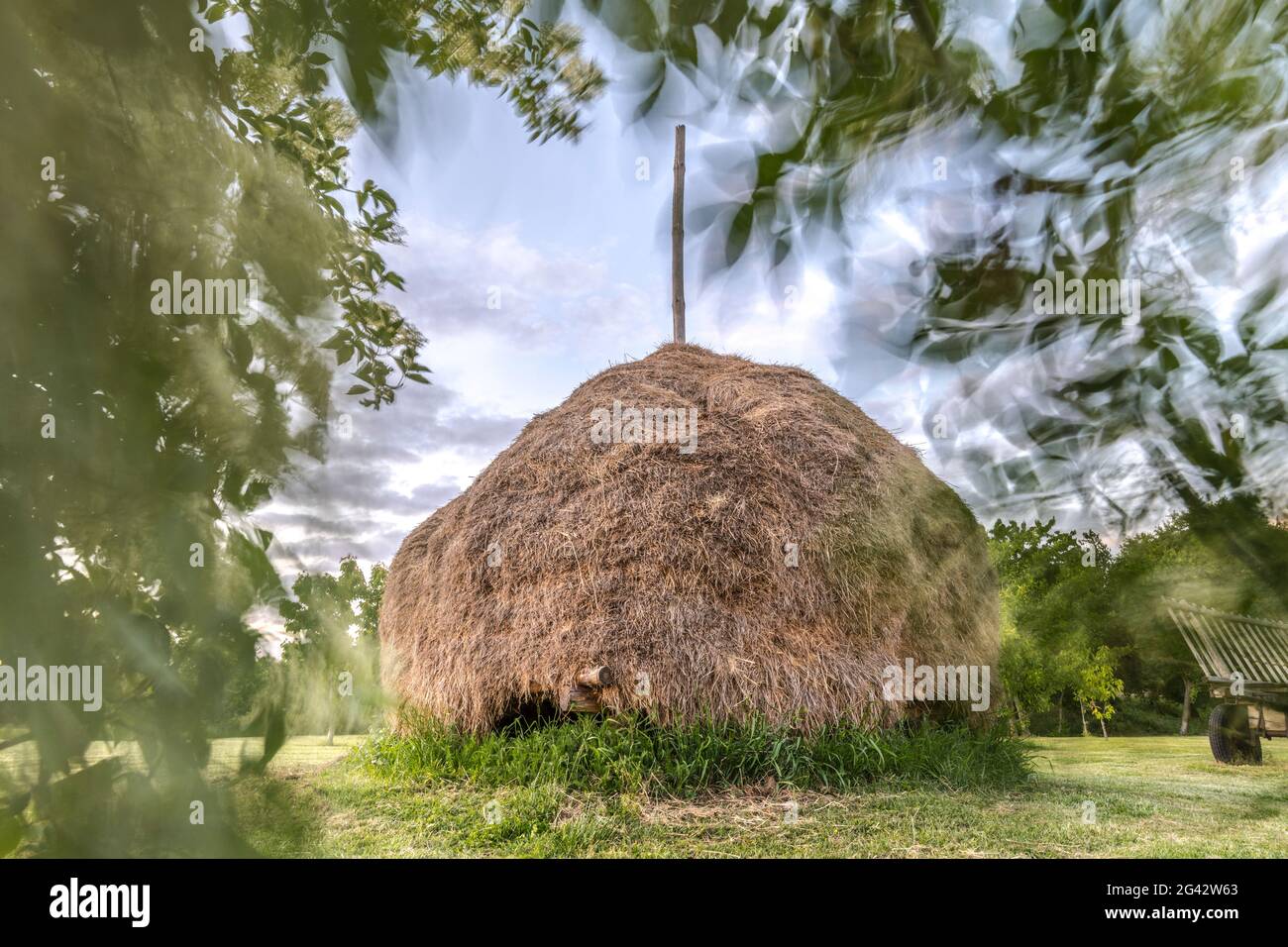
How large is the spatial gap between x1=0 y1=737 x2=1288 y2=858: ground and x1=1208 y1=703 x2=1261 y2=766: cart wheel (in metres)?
0.02

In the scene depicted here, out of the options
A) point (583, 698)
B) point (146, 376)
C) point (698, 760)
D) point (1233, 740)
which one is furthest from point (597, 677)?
point (146, 376)

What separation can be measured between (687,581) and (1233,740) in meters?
3.13

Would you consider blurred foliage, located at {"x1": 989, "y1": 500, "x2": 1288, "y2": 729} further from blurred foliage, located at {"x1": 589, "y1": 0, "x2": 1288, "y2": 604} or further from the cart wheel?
the cart wheel

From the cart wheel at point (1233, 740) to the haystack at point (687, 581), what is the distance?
84.2 inches

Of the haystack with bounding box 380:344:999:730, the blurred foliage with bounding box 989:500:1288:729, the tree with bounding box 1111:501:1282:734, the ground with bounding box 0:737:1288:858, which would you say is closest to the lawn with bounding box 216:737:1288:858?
the ground with bounding box 0:737:1288:858

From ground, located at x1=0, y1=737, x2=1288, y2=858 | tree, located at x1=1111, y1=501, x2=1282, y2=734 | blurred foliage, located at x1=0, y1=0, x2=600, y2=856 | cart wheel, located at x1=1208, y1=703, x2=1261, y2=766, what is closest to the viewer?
blurred foliage, located at x1=0, y1=0, x2=600, y2=856

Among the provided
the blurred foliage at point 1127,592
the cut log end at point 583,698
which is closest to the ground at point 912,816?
the blurred foliage at point 1127,592

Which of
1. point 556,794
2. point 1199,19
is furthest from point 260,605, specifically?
point 556,794

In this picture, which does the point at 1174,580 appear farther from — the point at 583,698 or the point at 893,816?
the point at 583,698

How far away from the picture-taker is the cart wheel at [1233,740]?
2.94 ft

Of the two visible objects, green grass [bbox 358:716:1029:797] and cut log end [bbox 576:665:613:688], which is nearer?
green grass [bbox 358:716:1029:797]

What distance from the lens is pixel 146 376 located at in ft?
0.90

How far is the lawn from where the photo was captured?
1.28 metres

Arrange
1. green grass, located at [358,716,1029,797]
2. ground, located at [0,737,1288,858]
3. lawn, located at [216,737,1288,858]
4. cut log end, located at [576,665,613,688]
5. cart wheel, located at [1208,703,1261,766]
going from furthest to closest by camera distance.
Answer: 1. cut log end, located at [576,665,613,688]
2. green grass, located at [358,716,1029,797]
3. lawn, located at [216,737,1288,858]
4. ground, located at [0,737,1288,858]
5. cart wheel, located at [1208,703,1261,766]
